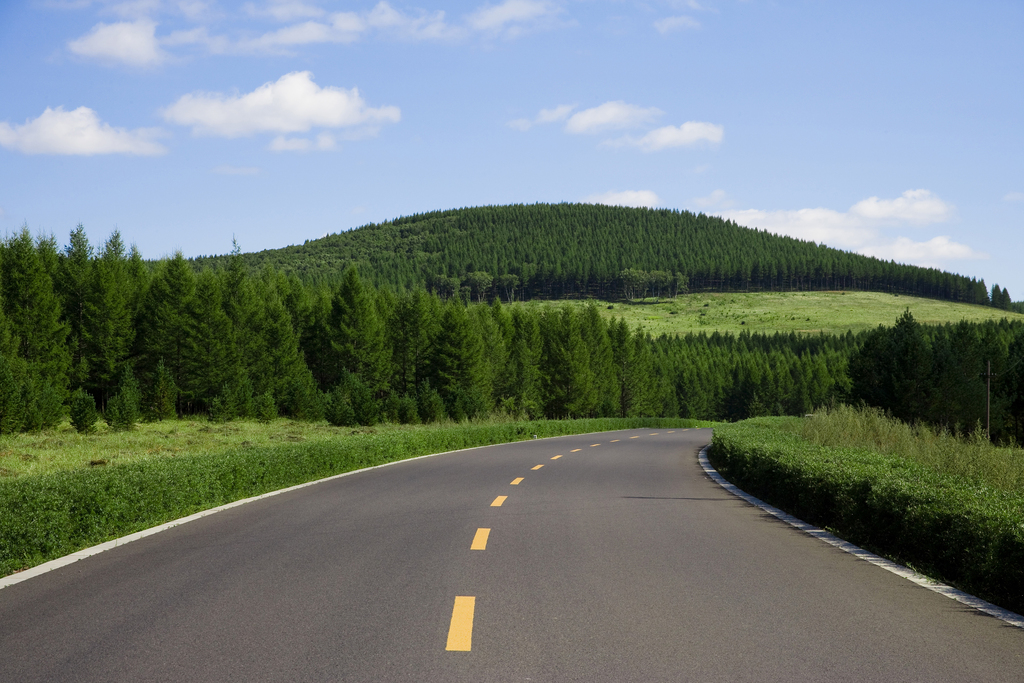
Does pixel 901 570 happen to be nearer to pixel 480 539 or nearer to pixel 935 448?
pixel 480 539

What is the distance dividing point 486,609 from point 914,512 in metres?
5.06

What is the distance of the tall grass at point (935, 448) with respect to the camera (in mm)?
10781

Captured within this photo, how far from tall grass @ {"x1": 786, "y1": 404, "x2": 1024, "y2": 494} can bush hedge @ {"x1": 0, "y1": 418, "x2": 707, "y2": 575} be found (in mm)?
10897

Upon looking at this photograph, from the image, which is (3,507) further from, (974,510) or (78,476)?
(974,510)

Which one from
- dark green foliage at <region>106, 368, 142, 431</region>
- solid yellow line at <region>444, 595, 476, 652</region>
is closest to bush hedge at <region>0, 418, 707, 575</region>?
solid yellow line at <region>444, 595, 476, 652</region>

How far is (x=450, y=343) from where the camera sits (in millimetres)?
71438

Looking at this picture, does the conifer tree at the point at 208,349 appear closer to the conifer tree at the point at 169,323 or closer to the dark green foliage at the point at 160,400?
the conifer tree at the point at 169,323

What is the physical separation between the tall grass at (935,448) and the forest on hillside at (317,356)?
2856 centimetres

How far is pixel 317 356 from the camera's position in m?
79.4

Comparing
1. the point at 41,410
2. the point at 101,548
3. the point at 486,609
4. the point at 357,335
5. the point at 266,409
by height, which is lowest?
the point at 266,409

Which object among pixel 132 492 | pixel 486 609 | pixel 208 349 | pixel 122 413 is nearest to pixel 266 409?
pixel 208 349

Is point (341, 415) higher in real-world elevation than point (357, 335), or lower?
lower

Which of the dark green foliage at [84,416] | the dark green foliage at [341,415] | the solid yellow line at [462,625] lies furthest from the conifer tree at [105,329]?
the solid yellow line at [462,625]

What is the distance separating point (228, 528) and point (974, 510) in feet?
28.5
